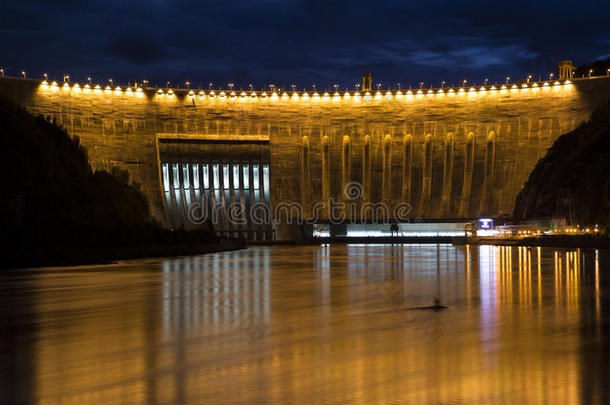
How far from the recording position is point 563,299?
13773 mm

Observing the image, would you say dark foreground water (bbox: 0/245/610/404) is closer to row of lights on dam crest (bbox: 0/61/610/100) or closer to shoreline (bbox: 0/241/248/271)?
shoreline (bbox: 0/241/248/271)

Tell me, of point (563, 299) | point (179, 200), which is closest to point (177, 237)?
point (563, 299)

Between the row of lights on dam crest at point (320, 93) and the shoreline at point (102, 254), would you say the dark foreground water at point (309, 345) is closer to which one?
the shoreline at point (102, 254)

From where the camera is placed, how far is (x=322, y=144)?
254 ft

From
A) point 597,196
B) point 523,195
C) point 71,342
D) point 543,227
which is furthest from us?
point 523,195

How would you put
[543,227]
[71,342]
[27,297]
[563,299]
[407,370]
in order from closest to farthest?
[407,370] < [71,342] < [563,299] < [27,297] < [543,227]

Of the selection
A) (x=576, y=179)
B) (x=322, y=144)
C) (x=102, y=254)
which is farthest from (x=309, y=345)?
(x=322, y=144)

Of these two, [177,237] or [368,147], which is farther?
[368,147]

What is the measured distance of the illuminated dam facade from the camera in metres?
73.2

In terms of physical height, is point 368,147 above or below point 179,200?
above

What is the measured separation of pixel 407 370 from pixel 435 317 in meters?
4.22

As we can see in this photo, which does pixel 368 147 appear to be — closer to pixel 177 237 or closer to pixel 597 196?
pixel 597 196

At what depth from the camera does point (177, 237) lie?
4262 centimetres

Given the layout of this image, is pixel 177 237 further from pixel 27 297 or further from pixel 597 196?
pixel 597 196
